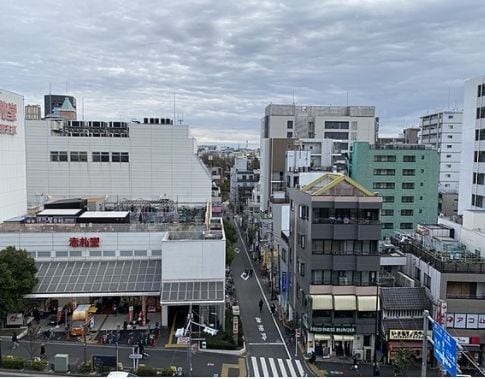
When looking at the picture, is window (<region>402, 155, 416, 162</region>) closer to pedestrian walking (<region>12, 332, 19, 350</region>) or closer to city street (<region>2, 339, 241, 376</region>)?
city street (<region>2, 339, 241, 376</region>)

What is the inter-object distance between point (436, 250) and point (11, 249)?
87.0ft

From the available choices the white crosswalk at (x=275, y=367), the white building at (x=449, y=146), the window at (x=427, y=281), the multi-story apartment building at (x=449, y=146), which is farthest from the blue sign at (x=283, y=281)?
the white building at (x=449, y=146)

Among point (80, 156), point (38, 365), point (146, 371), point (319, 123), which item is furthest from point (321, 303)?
point (319, 123)

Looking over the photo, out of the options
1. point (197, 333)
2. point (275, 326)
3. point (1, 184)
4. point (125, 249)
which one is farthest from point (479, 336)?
point (1, 184)

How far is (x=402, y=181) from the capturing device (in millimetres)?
53156

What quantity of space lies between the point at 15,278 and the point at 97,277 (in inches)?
A: 199

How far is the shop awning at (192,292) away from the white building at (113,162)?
28.1m

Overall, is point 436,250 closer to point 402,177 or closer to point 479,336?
point 479,336

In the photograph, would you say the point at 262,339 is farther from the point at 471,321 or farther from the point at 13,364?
the point at 13,364

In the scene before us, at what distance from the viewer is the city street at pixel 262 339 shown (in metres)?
26.1

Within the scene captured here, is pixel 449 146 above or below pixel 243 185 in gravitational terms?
above

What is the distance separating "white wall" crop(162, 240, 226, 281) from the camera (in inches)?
1219

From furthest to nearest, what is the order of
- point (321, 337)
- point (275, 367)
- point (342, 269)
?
point (342, 269) → point (321, 337) → point (275, 367)

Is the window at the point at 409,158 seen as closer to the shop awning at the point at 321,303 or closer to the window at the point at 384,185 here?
the window at the point at 384,185
